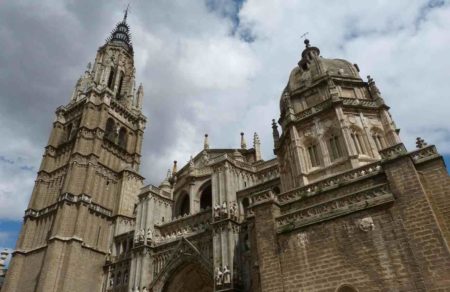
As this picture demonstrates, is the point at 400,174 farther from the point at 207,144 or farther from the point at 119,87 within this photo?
the point at 119,87

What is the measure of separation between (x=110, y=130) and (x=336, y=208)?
32058 millimetres

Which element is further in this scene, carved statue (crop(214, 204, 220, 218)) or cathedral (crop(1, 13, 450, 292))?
carved statue (crop(214, 204, 220, 218))

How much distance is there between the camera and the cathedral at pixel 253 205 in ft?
38.0

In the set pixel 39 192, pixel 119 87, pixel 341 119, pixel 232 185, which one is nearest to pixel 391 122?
pixel 341 119

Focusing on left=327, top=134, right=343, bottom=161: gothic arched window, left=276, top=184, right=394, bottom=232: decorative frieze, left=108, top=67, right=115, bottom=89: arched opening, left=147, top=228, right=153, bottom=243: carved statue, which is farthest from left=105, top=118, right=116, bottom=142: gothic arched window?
left=276, top=184, right=394, bottom=232: decorative frieze

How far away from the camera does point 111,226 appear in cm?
3291

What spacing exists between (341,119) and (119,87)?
35.8 meters

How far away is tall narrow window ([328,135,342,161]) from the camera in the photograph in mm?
18058

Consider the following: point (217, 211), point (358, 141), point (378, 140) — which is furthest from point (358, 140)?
point (217, 211)

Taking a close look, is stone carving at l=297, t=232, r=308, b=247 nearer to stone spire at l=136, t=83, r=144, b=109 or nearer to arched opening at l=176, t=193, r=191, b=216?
arched opening at l=176, t=193, r=191, b=216

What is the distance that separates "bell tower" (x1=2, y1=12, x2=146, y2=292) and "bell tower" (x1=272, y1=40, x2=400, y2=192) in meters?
18.9

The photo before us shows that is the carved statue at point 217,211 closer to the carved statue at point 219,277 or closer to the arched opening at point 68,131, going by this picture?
the carved statue at point 219,277

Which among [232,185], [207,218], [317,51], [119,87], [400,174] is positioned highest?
[119,87]

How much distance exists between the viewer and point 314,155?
18938 millimetres
